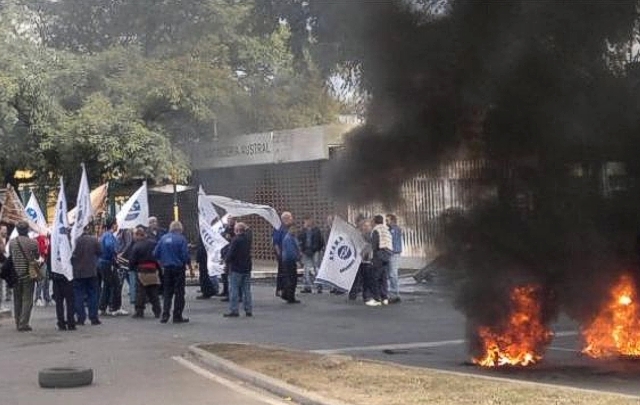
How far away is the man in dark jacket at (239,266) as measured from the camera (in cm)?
1734

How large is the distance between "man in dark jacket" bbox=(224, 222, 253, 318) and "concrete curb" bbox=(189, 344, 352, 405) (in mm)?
4253

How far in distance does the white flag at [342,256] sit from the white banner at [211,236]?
6.56 ft

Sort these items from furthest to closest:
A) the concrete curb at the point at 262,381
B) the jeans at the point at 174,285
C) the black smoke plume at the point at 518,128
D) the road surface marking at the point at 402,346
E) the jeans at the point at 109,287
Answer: the jeans at the point at 109,287 → the jeans at the point at 174,285 → the road surface marking at the point at 402,346 → the black smoke plume at the point at 518,128 → the concrete curb at the point at 262,381

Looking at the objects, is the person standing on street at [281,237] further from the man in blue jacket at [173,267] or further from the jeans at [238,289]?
the man in blue jacket at [173,267]

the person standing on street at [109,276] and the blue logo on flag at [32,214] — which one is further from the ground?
the blue logo on flag at [32,214]

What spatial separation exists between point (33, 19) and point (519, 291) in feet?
85.7

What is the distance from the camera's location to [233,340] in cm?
1459

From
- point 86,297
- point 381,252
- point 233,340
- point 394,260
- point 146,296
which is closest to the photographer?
point 233,340

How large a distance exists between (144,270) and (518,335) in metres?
8.05

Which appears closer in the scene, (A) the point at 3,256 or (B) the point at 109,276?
(A) the point at 3,256

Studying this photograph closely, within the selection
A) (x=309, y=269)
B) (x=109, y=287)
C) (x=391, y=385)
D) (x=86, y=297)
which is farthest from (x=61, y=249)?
(x=391, y=385)

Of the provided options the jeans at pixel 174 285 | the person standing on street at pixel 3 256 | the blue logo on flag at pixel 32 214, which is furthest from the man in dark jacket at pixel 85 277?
the blue logo on flag at pixel 32 214

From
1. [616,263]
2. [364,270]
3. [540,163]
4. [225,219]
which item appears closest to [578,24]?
[540,163]

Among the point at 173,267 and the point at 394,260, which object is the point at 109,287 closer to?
the point at 173,267
